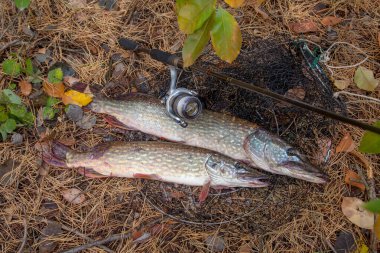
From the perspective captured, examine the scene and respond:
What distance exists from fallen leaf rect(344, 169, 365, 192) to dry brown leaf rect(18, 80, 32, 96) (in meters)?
2.47

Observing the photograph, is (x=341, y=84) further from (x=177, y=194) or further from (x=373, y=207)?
(x=373, y=207)

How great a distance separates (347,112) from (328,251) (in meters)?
1.05

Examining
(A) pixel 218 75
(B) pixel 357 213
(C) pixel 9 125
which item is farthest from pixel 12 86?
(B) pixel 357 213

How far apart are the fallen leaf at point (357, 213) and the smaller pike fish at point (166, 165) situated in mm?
641

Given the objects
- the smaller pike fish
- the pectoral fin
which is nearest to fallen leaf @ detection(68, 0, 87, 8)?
the smaller pike fish

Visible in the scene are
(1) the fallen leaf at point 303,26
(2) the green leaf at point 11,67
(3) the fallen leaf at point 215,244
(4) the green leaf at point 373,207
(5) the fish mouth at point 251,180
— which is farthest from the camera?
(1) the fallen leaf at point 303,26

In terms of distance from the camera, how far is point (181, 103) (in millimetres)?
2445

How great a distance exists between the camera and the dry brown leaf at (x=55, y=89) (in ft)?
9.29

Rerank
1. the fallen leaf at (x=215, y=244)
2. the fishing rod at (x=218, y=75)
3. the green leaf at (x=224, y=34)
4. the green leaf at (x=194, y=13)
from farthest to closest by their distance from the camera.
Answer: the fallen leaf at (x=215, y=244) → the fishing rod at (x=218, y=75) → the green leaf at (x=224, y=34) → the green leaf at (x=194, y=13)

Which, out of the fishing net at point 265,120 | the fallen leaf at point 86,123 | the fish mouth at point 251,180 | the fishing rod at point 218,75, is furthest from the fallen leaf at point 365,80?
the fallen leaf at point 86,123

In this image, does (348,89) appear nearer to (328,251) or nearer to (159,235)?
(328,251)

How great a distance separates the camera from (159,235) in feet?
8.73

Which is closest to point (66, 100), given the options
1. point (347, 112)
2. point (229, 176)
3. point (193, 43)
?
point (229, 176)

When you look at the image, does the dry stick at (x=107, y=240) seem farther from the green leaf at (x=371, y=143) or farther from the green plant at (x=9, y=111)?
the green leaf at (x=371, y=143)
